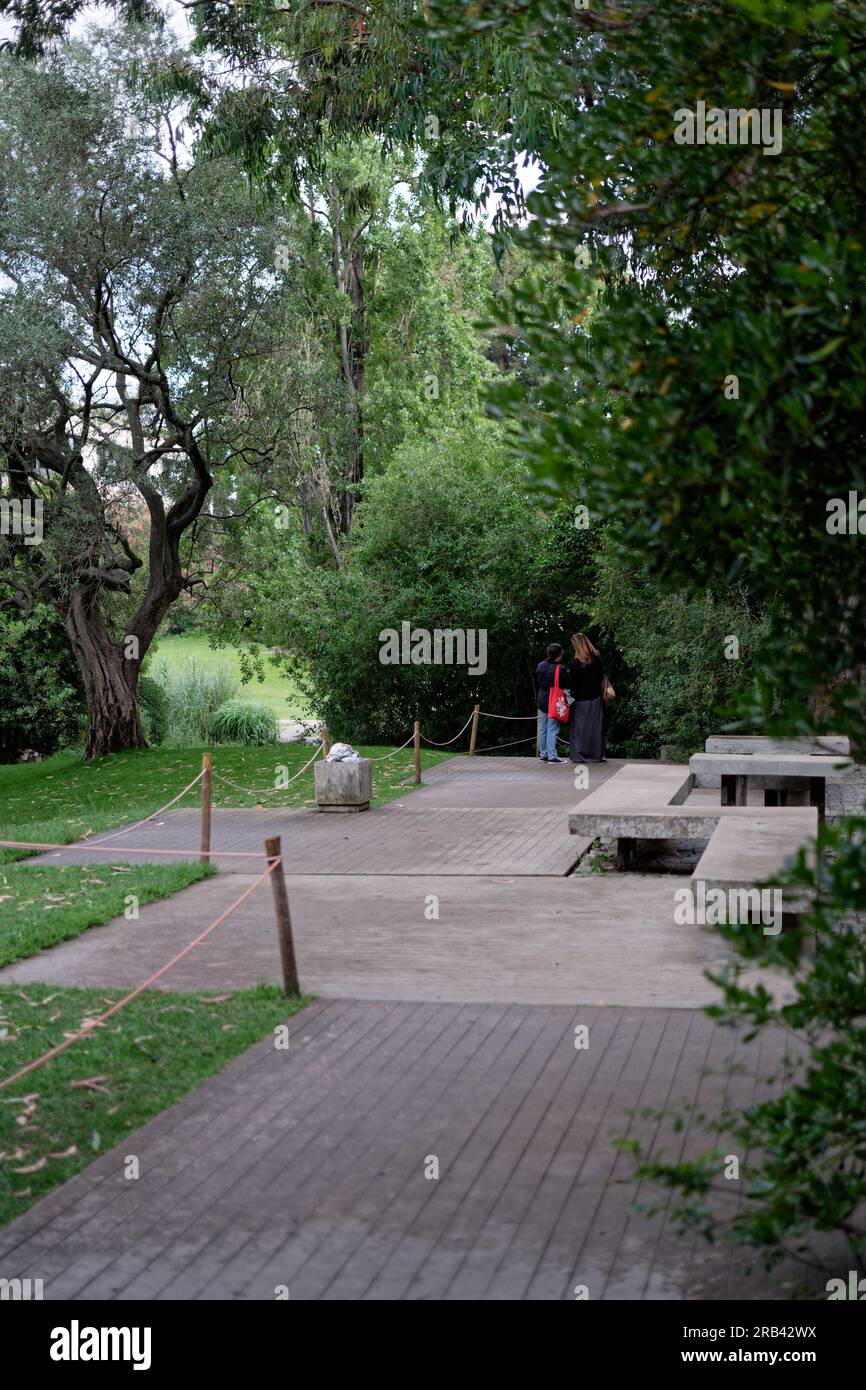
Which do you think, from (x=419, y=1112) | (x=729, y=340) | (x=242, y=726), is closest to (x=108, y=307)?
(x=242, y=726)

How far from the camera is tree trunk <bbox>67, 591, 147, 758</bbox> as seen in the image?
2480cm

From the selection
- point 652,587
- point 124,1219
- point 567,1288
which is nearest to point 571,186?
point 567,1288

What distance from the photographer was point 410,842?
49.8 ft

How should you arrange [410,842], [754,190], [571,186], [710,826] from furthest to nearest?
[410,842], [710,826], [571,186], [754,190]

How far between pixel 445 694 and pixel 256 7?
43.0 ft

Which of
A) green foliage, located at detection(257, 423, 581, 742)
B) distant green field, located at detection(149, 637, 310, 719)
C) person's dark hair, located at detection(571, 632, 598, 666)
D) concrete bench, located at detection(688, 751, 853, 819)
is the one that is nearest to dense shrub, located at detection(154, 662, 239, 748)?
distant green field, located at detection(149, 637, 310, 719)

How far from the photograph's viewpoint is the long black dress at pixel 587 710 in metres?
21.0

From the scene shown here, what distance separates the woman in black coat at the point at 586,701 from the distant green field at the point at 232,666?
850 cm

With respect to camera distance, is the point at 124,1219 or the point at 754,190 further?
the point at 124,1219

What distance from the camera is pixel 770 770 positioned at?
46.7 ft

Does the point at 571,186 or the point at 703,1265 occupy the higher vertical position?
the point at 571,186

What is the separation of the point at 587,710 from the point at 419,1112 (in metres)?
15.2

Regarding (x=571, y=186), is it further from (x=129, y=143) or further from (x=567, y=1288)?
(x=129, y=143)

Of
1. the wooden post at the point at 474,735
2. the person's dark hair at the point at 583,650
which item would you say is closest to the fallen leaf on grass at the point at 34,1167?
the person's dark hair at the point at 583,650
